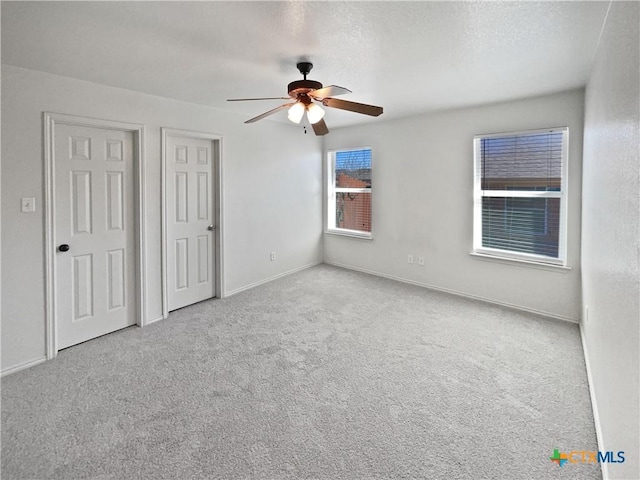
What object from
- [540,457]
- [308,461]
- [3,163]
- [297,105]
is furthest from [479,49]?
[3,163]

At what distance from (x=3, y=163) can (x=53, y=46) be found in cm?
97

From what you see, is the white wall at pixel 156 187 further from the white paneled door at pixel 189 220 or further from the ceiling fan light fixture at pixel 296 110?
the ceiling fan light fixture at pixel 296 110

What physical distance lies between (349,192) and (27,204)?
13.5 feet

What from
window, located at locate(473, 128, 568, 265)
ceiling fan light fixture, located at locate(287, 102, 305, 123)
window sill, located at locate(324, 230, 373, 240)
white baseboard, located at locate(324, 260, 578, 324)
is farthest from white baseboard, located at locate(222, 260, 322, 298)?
window, located at locate(473, 128, 568, 265)

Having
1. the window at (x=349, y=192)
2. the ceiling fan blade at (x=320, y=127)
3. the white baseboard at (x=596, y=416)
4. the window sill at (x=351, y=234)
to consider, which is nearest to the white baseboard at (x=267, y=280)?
the window sill at (x=351, y=234)

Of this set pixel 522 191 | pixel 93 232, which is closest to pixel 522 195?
pixel 522 191

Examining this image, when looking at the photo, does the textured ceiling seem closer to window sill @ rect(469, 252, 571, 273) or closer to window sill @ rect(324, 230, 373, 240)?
window sill @ rect(469, 252, 571, 273)

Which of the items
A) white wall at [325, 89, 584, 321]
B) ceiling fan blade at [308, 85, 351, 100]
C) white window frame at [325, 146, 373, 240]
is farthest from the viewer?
white window frame at [325, 146, 373, 240]

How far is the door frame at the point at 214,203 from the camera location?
3.49 m

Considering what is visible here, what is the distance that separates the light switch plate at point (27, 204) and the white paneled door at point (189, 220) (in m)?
1.15

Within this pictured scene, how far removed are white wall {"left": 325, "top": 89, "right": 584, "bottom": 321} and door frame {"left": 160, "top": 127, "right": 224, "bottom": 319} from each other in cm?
220

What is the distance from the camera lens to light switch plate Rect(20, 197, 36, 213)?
256cm

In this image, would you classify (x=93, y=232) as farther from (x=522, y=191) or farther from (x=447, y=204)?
(x=522, y=191)

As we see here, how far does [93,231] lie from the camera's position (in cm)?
306
